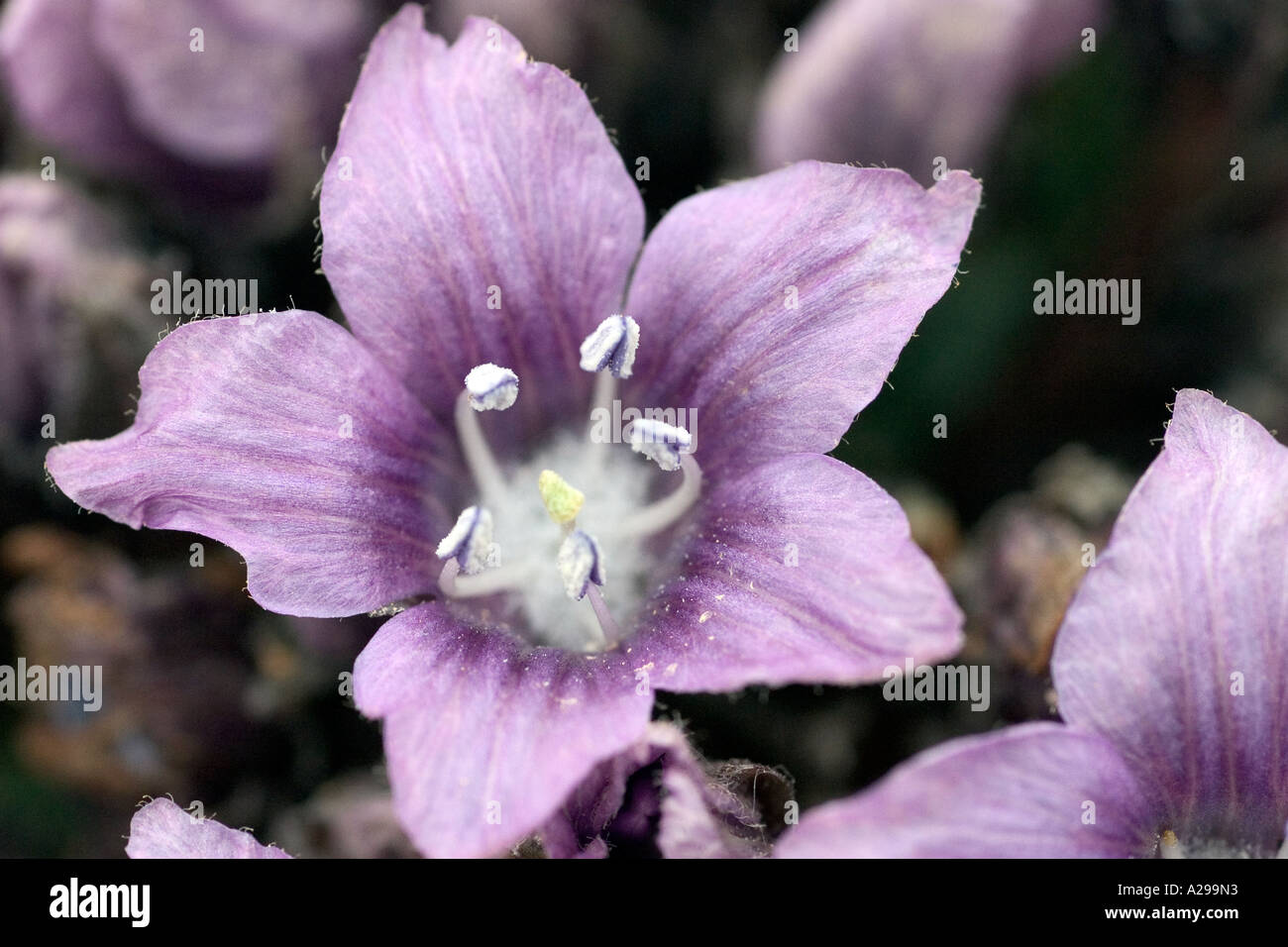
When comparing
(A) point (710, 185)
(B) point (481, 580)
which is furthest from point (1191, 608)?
(A) point (710, 185)

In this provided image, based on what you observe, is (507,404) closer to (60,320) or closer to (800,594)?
(800,594)

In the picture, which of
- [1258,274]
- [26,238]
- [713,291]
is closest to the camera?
[713,291]

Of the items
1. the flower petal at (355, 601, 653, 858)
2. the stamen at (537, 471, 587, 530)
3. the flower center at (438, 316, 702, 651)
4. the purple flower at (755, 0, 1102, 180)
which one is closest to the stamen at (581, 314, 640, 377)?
the flower center at (438, 316, 702, 651)

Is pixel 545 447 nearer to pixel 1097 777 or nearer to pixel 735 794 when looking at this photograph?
pixel 735 794

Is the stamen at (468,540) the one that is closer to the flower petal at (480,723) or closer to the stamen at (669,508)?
the flower petal at (480,723)

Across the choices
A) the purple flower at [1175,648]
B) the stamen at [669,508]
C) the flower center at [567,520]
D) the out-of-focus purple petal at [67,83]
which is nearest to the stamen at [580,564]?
the flower center at [567,520]
